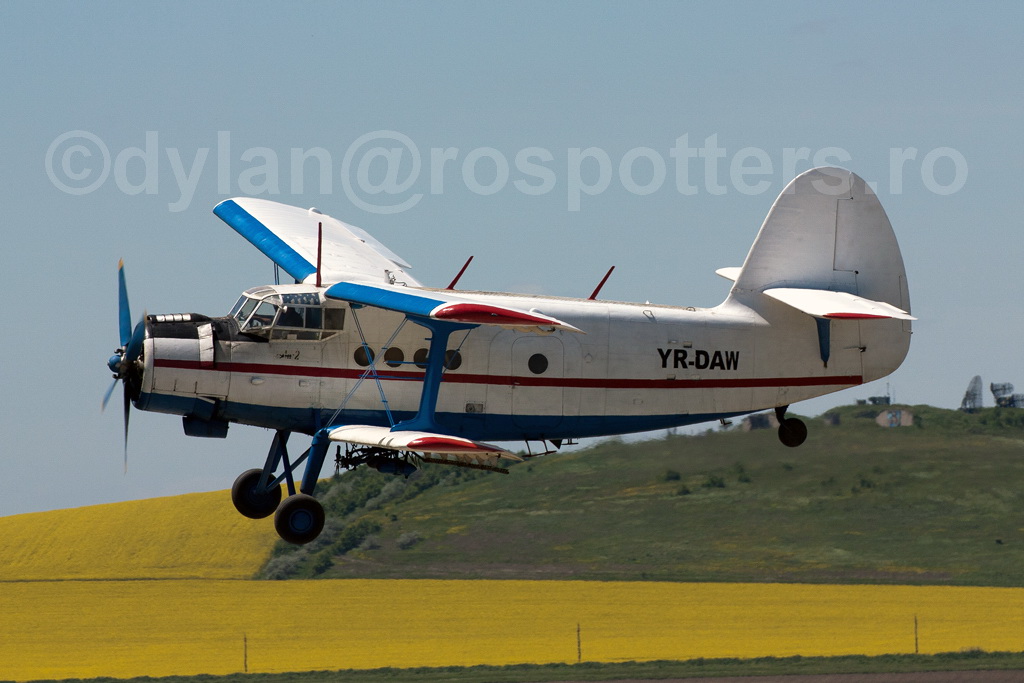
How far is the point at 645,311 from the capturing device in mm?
28328

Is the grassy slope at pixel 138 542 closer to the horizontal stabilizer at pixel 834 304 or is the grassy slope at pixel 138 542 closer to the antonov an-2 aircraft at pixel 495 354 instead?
the antonov an-2 aircraft at pixel 495 354

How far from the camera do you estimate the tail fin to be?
100ft

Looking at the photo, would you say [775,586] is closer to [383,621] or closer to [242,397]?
[383,621]

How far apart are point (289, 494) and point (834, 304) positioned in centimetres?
1079

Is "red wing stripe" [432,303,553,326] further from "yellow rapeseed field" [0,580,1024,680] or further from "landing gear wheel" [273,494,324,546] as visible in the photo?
"yellow rapeseed field" [0,580,1024,680]

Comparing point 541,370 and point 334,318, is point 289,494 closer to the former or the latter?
point 334,318

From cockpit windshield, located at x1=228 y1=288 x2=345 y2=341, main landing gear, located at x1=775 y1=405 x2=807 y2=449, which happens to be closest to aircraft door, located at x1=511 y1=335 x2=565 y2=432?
cockpit windshield, located at x1=228 y1=288 x2=345 y2=341

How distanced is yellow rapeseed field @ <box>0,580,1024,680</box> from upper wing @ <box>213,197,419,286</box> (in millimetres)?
23694

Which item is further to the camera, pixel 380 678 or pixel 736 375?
pixel 380 678

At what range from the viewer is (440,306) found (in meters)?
24.4

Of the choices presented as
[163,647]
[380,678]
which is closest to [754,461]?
[380,678]

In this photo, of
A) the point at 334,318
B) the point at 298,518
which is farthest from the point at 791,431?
the point at 298,518

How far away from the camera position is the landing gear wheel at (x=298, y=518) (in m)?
26.0

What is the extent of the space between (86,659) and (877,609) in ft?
96.7
